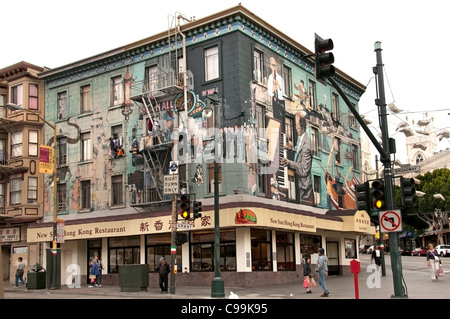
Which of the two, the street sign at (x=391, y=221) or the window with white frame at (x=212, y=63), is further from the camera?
the window with white frame at (x=212, y=63)

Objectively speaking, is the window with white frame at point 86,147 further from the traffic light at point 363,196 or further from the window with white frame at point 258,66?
the traffic light at point 363,196

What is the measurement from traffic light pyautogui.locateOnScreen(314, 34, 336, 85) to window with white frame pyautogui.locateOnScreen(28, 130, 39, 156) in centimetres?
2848

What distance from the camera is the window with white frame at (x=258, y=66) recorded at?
3003cm

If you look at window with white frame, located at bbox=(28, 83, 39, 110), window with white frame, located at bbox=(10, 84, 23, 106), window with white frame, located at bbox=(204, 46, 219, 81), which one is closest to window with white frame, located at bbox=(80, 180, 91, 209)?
window with white frame, located at bbox=(28, 83, 39, 110)

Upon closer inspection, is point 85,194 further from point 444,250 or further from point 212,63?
point 444,250

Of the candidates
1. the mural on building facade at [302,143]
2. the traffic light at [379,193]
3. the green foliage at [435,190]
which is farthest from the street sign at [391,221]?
the green foliage at [435,190]

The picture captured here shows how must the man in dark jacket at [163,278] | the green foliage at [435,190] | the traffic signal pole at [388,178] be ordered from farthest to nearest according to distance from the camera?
the green foliage at [435,190] → the man in dark jacket at [163,278] → the traffic signal pole at [388,178]

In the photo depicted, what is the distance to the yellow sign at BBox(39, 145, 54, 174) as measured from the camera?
28798 millimetres

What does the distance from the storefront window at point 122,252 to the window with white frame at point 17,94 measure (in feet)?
40.7

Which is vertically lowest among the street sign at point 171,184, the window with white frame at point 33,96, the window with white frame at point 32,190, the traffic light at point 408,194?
the traffic light at point 408,194

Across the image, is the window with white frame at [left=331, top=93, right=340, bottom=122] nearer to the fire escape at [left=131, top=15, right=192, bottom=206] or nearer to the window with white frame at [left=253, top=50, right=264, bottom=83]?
the window with white frame at [left=253, top=50, right=264, bottom=83]

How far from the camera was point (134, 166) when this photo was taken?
1267 inches
